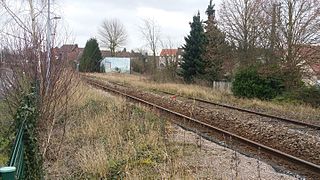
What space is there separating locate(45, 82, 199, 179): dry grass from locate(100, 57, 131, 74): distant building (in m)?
70.3

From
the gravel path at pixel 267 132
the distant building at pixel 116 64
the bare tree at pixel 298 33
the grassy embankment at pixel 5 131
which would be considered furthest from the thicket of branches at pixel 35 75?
the distant building at pixel 116 64

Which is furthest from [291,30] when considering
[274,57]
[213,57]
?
[213,57]

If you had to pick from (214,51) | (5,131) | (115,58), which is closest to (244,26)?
(214,51)

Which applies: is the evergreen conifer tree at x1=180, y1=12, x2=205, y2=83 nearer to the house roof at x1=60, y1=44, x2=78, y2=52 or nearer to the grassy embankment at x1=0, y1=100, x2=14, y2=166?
the house roof at x1=60, y1=44, x2=78, y2=52

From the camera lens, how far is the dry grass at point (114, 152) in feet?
22.4

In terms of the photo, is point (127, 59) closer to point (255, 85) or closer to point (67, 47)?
point (255, 85)

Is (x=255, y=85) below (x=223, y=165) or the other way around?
the other way around

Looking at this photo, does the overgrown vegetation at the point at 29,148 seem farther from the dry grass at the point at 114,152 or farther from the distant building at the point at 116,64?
the distant building at the point at 116,64

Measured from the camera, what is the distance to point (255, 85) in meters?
27.1

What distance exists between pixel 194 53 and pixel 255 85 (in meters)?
13.1

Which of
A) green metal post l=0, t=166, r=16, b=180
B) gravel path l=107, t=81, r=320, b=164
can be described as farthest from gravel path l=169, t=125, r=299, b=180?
green metal post l=0, t=166, r=16, b=180

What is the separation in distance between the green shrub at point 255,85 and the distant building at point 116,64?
177 ft

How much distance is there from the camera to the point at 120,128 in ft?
33.3

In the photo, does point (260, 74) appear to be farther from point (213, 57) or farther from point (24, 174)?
point (24, 174)
